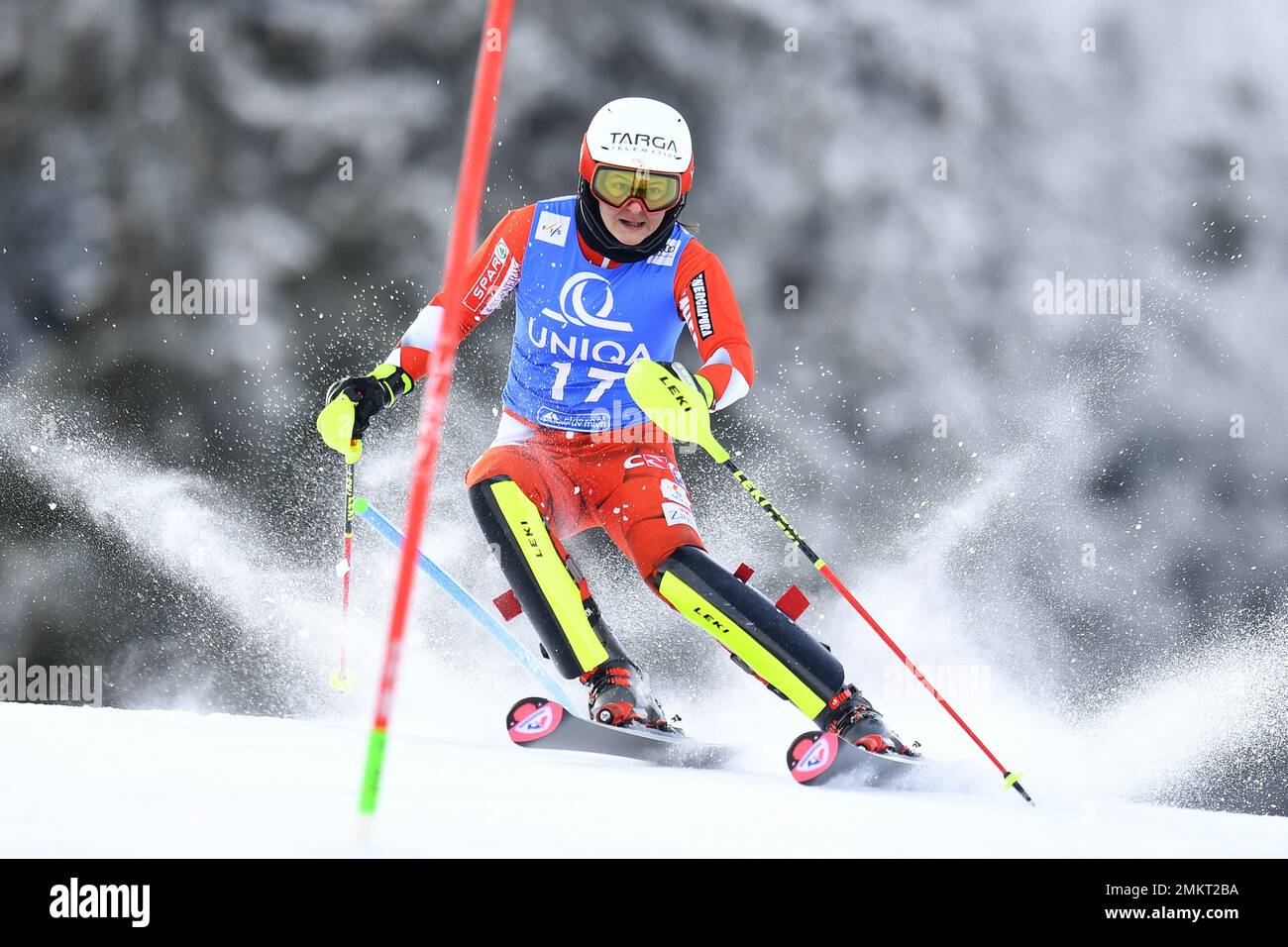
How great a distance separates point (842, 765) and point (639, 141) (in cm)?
171

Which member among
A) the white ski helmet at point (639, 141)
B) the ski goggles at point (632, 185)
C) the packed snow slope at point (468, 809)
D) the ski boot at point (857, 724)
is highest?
the white ski helmet at point (639, 141)

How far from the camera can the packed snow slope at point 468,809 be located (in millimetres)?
1652

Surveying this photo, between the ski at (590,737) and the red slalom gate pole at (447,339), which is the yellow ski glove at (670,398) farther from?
the red slalom gate pole at (447,339)

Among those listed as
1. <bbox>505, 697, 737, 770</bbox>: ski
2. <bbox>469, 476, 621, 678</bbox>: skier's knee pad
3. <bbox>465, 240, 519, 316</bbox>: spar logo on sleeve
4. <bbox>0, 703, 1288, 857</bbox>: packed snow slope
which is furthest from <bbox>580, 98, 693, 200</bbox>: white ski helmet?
<bbox>0, 703, 1288, 857</bbox>: packed snow slope

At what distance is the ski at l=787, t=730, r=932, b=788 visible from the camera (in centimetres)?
267

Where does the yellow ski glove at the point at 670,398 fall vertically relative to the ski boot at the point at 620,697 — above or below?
above

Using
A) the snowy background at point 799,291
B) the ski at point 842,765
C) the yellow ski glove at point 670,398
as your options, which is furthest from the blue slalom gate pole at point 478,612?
the snowy background at point 799,291

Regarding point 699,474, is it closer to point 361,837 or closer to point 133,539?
point 133,539

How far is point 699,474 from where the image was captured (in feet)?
18.5

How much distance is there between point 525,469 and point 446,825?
1504 millimetres

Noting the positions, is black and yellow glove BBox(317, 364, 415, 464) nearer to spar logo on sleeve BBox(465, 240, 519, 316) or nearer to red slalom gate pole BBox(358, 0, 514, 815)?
spar logo on sleeve BBox(465, 240, 519, 316)

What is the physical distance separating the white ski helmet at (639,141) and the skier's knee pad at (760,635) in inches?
42.7

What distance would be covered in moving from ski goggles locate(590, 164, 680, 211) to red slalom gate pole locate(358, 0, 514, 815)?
1528 millimetres

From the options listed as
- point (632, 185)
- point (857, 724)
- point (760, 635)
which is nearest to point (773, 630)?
point (760, 635)
